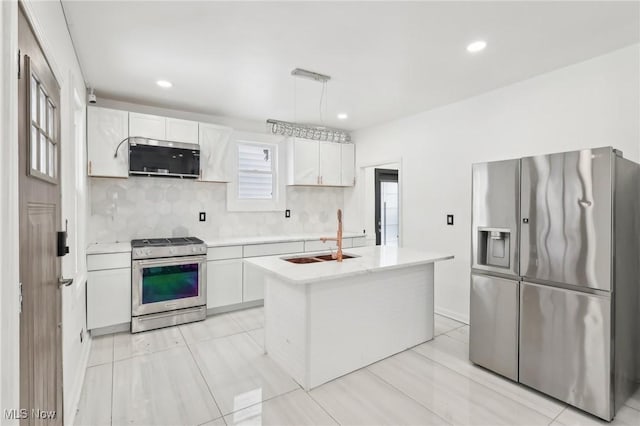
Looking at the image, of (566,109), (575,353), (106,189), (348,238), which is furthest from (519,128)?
(106,189)

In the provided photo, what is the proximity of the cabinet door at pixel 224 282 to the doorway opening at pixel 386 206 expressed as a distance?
2751 millimetres

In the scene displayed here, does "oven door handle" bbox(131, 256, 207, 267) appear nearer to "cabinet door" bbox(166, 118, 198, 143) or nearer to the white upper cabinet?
"cabinet door" bbox(166, 118, 198, 143)

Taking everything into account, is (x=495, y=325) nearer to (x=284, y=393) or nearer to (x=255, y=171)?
(x=284, y=393)

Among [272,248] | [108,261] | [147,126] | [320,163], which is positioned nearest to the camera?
[108,261]

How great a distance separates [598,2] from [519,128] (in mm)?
1329

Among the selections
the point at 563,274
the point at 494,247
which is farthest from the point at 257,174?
the point at 563,274

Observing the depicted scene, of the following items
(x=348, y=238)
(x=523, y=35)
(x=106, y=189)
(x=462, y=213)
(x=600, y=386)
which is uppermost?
(x=523, y=35)

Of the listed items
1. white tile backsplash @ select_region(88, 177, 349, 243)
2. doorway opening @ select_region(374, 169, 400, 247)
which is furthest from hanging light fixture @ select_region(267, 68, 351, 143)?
doorway opening @ select_region(374, 169, 400, 247)

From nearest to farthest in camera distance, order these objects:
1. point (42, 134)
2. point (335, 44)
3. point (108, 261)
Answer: point (42, 134), point (335, 44), point (108, 261)

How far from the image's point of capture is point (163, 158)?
3.76 metres

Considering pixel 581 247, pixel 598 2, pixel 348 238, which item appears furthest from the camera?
pixel 348 238

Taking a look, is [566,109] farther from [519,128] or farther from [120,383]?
[120,383]

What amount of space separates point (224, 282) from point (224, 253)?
0.36 m

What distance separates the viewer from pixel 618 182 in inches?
83.3
